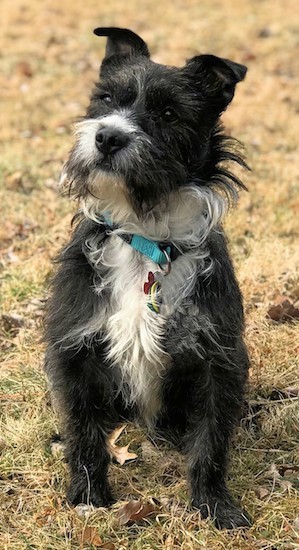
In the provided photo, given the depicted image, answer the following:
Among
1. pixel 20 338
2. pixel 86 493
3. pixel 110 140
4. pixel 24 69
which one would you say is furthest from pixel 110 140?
pixel 24 69

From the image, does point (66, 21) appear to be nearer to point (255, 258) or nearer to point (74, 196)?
point (255, 258)

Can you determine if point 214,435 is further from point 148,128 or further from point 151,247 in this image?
point 148,128

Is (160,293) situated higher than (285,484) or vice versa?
(160,293)

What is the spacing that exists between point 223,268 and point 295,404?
0.94 metres

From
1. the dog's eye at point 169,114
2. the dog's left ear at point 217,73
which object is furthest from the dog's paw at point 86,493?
the dog's left ear at point 217,73

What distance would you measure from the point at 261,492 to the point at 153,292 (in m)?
0.98

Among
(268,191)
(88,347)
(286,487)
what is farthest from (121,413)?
(268,191)

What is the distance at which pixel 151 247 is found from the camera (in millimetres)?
3234

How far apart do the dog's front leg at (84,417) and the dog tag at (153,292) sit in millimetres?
293

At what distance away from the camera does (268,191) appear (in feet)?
21.4

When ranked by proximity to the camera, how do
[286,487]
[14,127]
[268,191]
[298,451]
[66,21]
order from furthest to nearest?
[66,21]
[14,127]
[268,191]
[298,451]
[286,487]

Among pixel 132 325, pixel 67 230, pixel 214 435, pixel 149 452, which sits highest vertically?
pixel 132 325

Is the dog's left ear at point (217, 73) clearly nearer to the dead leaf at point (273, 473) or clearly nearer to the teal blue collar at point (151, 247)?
the teal blue collar at point (151, 247)

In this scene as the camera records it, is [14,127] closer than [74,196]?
No
